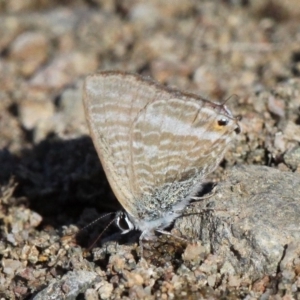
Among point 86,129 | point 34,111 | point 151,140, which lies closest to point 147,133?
point 151,140

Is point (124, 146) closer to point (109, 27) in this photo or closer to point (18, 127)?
point (18, 127)

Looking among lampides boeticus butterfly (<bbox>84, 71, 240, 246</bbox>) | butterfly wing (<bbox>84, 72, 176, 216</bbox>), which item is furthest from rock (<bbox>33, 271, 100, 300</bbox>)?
butterfly wing (<bbox>84, 72, 176, 216</bbox>)

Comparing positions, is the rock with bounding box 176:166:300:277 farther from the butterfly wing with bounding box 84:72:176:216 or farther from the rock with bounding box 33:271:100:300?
the rock with bounding box 33:271:100:300

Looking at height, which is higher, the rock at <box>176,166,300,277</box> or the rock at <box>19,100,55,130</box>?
the rock at <box>176,166,300,277</box>

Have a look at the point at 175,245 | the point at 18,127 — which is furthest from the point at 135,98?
the point at 18,127

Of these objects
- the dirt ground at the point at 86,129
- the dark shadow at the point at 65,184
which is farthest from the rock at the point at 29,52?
the dark shadow at the point at 65,184

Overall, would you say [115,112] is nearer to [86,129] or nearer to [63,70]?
[86,129]
